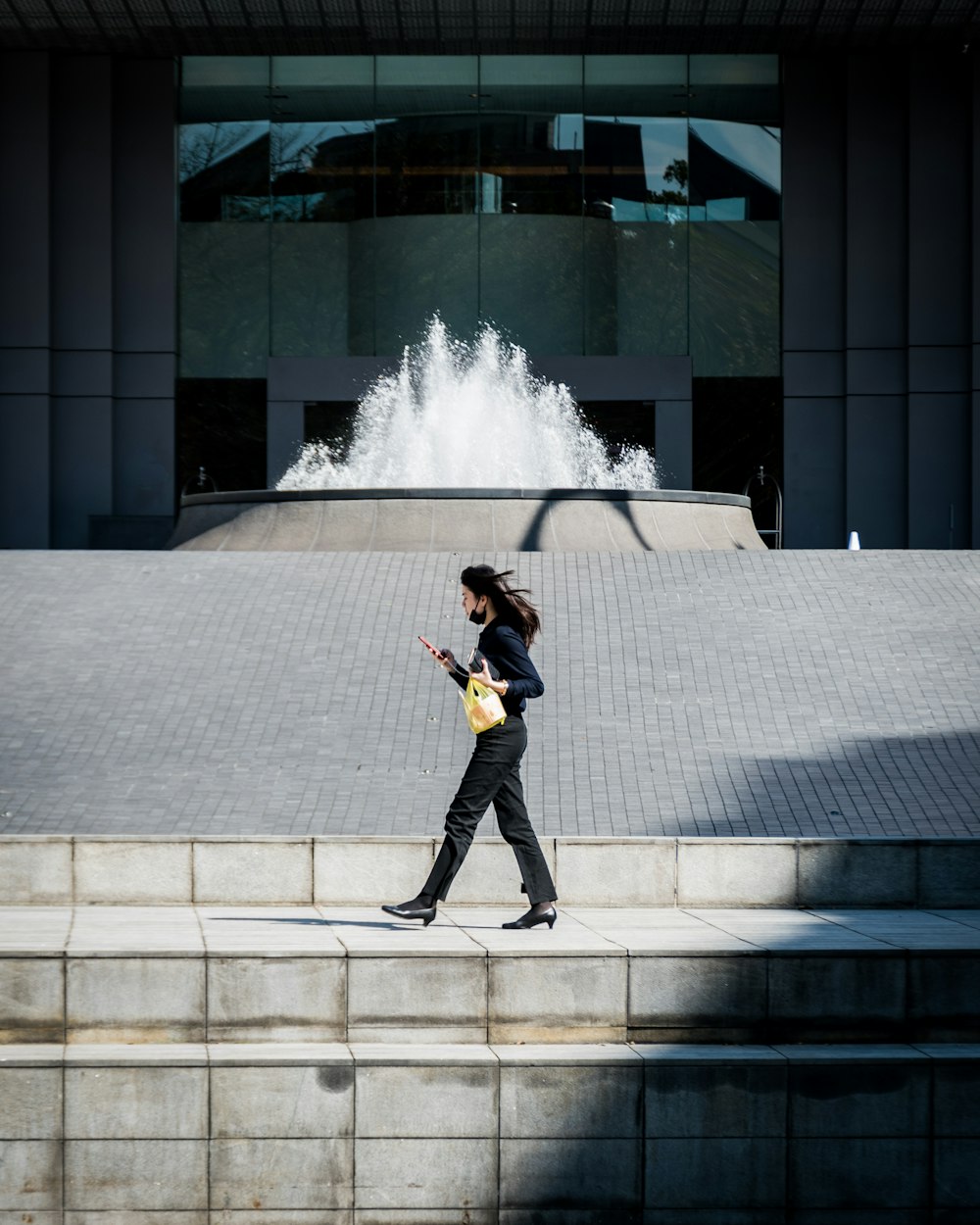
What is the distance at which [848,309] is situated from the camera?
83.3 ft

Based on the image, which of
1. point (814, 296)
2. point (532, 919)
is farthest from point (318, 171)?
point (532, 919)

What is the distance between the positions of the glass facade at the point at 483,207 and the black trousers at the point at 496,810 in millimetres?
20406

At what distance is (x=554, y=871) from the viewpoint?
7047mm

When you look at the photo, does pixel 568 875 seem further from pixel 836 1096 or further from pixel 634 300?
pixel 634 300

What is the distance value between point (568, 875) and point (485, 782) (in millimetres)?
1153

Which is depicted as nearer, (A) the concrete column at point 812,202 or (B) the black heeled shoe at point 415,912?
(B) the black heeled shoe at point 415,912

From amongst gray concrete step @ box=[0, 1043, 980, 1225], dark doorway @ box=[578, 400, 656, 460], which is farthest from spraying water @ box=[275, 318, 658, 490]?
gray concrete step @ box=[0, 1043, 980, 1225]

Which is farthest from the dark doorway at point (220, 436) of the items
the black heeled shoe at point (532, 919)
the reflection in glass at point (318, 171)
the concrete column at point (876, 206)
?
the black heeled shoe at point (532, 919)

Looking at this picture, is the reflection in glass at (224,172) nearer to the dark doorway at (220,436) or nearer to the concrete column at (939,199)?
the dark doorway at (220,436)

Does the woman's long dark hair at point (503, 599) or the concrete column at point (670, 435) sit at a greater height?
the concrete column at point (670, 435)

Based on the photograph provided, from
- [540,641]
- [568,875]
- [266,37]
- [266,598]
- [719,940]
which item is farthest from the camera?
[266,37]

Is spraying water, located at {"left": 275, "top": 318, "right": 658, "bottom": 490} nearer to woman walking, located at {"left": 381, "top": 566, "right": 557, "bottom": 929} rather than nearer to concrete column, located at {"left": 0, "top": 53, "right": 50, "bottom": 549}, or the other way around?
concrete column, located at {"left": 0, "top": 53, "right": 50, "bottom": 549}

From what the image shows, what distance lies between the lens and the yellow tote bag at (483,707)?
6062 mm

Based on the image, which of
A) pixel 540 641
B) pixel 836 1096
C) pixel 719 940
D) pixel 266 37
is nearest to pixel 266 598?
pixel 540 641
